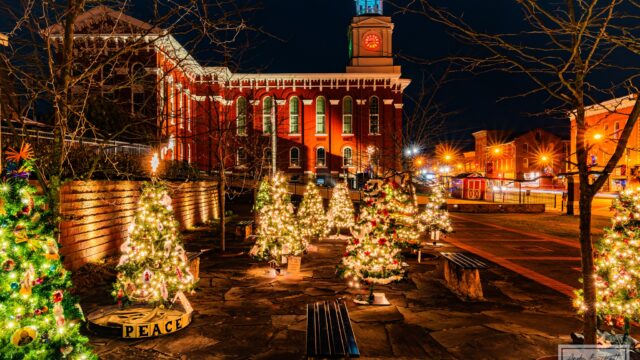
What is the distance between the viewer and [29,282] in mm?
3354

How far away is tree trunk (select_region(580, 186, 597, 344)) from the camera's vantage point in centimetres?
459

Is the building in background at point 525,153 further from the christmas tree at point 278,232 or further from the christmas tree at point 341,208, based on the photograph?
the christmas tree at point 278,232

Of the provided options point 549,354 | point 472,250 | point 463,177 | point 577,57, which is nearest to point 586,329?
point 549,354

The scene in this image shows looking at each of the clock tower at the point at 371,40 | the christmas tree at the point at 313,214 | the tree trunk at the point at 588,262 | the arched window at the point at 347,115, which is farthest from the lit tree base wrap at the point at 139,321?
the clock tower at the point at 371,40

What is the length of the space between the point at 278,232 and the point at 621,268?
22.6 feet

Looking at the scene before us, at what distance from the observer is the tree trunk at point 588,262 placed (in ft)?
15.1

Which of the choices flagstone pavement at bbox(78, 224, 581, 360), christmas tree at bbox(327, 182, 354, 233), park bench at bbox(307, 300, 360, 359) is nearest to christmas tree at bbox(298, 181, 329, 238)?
christmas tree at bbox(327, 182, 354, 233)

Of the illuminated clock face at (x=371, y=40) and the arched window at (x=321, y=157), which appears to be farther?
the illuminated clock face at (x=371, y=40)

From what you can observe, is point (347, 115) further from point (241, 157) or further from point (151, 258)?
point (151, 258)

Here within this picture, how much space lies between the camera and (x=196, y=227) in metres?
20.3

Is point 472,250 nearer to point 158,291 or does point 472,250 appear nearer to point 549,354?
point 549,354

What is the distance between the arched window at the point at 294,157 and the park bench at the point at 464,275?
42.6 m

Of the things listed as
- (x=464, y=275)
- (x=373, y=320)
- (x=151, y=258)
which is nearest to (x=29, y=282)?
(x=151, y=258)

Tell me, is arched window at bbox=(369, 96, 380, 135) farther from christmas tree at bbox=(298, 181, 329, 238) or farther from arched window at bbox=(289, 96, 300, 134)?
christmas tree at bbox=(298, 181, 329, 238)
